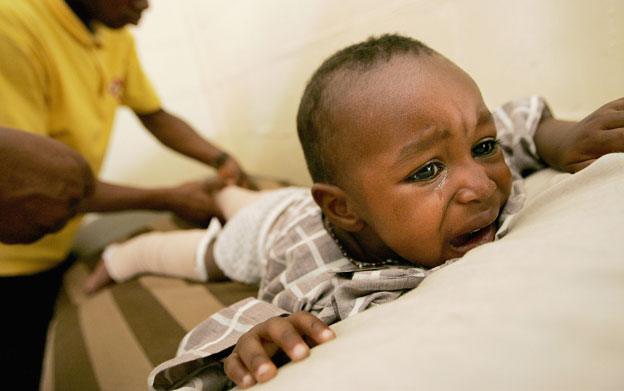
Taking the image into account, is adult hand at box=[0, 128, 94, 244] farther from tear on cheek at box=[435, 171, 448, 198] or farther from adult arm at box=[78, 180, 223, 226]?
tear on cheek at box=[435, 171, 448, 198]

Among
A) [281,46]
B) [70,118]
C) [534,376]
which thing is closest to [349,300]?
[534,376]

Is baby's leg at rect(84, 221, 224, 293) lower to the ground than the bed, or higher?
lower

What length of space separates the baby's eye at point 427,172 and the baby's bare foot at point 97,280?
38.3 inches

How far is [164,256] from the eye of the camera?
1131 millimetres

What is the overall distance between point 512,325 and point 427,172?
33cm

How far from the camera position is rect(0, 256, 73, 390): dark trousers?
1032mm

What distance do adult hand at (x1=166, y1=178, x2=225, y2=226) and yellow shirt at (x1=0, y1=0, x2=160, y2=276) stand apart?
12.1 inches

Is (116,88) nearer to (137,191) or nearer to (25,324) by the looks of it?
(137,191)

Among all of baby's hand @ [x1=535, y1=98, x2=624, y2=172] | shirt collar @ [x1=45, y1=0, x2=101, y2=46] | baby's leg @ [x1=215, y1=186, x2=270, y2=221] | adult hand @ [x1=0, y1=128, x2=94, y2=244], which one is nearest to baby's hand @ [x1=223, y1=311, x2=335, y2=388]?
baby's hand @ [x1=535, y1=98, x2=624, y2=172]

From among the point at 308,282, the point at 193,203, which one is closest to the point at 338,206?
the point at 308,282

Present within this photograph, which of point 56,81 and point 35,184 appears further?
point 56,81

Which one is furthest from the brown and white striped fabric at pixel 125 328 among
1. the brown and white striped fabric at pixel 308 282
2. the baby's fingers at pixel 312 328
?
the baby's fingers at pixel 312 328

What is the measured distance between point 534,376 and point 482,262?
6.2 inches

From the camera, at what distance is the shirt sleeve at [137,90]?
156 centimetres
